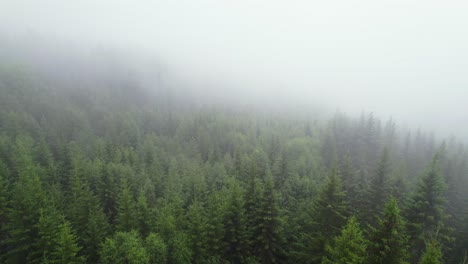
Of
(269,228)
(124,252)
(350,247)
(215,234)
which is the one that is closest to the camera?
(350,247)

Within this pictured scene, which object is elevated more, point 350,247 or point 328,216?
point 350,247

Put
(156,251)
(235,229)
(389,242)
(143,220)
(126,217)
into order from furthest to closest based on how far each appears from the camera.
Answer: (143,220), (126,217), (235,229), (156,251), (389,242)

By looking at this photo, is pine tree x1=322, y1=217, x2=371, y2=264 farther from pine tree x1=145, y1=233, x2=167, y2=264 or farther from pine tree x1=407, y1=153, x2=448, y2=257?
pine tree x1=145, y1=233, x2=167, y2=264

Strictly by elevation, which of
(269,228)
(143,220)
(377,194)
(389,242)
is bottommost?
(143,220)

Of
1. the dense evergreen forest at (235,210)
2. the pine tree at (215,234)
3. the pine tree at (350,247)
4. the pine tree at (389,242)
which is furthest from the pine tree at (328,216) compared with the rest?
the pine tree at (215,234)

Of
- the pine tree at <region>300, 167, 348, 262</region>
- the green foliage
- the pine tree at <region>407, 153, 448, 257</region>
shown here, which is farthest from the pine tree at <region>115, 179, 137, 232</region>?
the pine tree at <region>407, 153, 448, 257</region>

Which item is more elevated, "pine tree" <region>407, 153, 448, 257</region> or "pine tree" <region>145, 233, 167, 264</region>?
"pine tree" <region>407, 153, 448, 257</region>

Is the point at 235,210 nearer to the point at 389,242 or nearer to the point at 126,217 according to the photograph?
the point at 126,217

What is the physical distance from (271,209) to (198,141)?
6973 centimetres

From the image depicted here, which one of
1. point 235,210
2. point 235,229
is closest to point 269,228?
point 235,229

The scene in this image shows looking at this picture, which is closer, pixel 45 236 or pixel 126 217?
pixel 45 236

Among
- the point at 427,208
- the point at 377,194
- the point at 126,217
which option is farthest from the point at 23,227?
the point at 427,208

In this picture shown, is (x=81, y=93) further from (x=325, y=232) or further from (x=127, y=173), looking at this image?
(x=325, y=232)

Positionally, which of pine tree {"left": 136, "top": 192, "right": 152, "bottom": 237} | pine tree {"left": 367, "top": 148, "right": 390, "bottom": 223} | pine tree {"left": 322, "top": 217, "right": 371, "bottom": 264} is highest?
pine tree {"left": 322, "top": 217, "right": 371, "bottom": 264}
